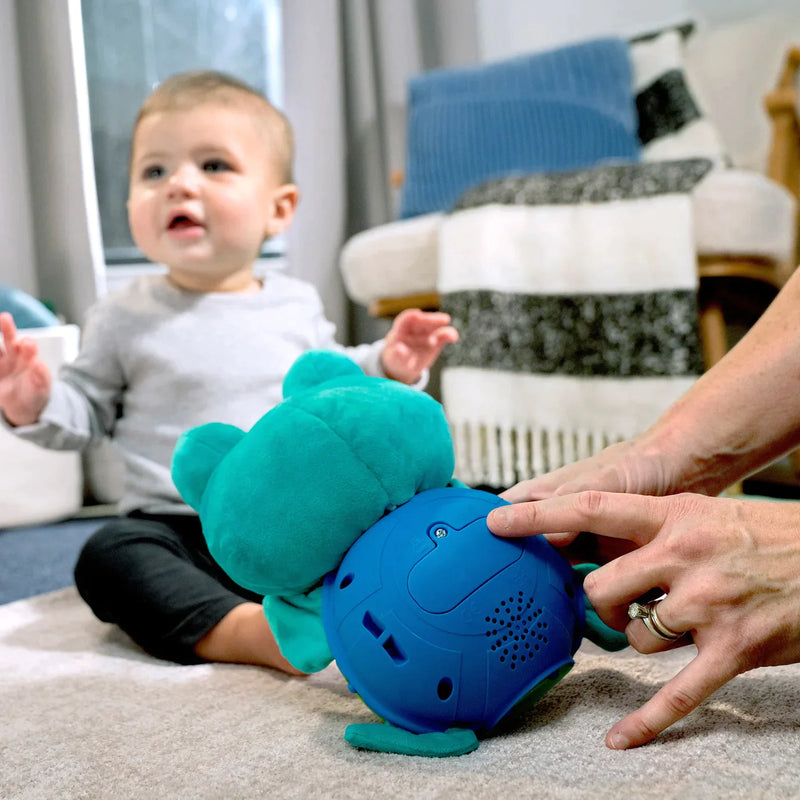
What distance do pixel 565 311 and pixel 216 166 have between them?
637 mm

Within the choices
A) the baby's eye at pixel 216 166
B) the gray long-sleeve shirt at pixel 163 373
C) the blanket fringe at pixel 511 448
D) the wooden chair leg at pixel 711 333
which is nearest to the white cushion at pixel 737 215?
the wooden chair leg at pixel 711 333

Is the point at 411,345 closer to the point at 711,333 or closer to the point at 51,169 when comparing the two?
the point at 711,333

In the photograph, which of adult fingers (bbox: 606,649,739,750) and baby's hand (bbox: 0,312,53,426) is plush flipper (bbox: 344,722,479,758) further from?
baby's hand (bbox: 0,312,53,426)

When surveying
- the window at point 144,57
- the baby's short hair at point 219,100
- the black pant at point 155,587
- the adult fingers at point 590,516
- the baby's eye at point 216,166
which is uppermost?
the window at point 144,57

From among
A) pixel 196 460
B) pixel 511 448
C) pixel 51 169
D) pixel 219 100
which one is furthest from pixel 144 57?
pixel 196 460

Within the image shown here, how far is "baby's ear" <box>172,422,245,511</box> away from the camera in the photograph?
1.93 feet

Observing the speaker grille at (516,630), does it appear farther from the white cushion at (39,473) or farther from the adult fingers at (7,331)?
the white cushion at (39,473)

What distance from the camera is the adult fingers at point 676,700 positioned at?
0.47 m

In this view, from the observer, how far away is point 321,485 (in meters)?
0.54

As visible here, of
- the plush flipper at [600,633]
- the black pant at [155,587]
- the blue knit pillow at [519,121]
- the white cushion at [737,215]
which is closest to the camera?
the plush flipper at [600,633]

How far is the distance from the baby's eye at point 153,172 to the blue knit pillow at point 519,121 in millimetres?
959

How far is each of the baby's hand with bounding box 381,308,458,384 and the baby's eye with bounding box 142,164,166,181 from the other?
0.37 m

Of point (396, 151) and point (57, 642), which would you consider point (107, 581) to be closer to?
point (57, 642)

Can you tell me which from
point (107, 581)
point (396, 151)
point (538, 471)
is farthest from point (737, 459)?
point (396, 151)
